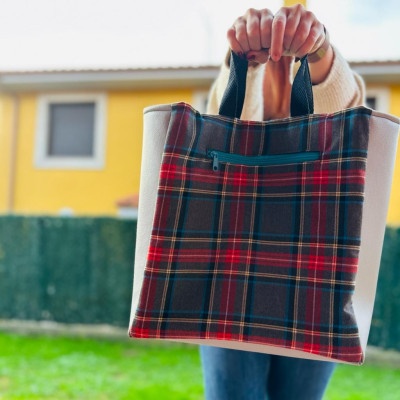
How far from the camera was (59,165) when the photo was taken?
Result: 23.3 feet

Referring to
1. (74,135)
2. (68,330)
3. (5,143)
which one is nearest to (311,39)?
(68,330)

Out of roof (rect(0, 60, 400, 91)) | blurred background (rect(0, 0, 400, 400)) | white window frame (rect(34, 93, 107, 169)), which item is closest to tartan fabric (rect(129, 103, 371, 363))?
blurred background (rect(0, 0, 400, 400))

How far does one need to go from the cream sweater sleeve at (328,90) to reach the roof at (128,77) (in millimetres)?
5272

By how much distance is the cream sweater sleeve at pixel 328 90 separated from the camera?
3.24ft

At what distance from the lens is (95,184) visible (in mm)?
6996

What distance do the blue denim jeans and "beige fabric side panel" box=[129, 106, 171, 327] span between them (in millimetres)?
301

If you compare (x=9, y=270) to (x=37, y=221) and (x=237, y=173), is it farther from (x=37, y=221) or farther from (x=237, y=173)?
(x=237, y=173)

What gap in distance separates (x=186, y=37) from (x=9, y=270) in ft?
21.8

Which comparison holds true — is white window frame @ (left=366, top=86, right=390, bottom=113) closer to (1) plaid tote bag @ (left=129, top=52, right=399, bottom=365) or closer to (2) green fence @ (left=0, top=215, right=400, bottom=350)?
(2) green fence @ (left=0, top=215, right=400, bottom=350)

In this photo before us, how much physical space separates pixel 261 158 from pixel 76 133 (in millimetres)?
6654

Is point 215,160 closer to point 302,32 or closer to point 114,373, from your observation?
point 302,32

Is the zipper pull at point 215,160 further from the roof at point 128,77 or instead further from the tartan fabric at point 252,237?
the roof at point 128,77

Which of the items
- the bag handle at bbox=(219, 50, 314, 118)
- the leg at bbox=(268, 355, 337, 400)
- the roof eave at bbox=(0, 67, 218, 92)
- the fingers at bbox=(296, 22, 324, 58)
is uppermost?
the roof eave at bbox=(0, 67, 218, 92)

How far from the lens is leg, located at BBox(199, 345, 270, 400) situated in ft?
3.36
